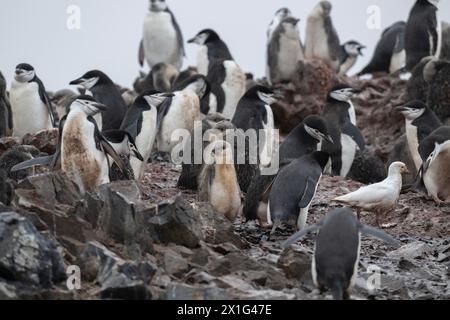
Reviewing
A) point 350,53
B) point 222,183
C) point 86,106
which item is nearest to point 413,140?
point 222,183

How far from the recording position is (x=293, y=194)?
9570 millimetres

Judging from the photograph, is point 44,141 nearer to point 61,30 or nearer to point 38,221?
point 38,221

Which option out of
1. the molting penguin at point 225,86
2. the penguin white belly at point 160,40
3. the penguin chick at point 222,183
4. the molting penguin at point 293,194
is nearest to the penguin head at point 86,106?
the penguin chick at point 222,183

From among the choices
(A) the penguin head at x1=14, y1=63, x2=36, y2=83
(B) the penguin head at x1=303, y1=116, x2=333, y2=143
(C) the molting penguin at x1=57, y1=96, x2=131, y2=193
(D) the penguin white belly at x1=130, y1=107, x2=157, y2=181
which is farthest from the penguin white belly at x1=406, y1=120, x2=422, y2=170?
(A) the penguin head at x1=14, y1=63, x2=36, y2=83

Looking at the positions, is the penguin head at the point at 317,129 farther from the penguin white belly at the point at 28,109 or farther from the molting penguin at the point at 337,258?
the penguin white belly at the point at 28,109

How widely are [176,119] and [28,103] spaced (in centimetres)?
184

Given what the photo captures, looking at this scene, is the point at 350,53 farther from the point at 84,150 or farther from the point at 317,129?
the point at 84,150

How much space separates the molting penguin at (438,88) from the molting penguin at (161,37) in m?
5.90

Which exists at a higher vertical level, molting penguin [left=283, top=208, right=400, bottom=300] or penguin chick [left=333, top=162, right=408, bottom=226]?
molting penguin [left=283, top=208, right=400, bottom=300]

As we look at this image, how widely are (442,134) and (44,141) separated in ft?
13.7

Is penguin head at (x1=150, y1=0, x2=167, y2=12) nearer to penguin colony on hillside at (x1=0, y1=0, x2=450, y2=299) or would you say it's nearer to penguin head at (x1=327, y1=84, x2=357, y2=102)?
penguin colony on hillside at (x1=0, y1=0, x2=450, y2=299)

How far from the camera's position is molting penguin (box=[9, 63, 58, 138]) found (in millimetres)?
14094

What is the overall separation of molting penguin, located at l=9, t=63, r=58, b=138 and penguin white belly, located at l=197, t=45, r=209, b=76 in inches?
200

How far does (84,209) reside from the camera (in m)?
8.36
